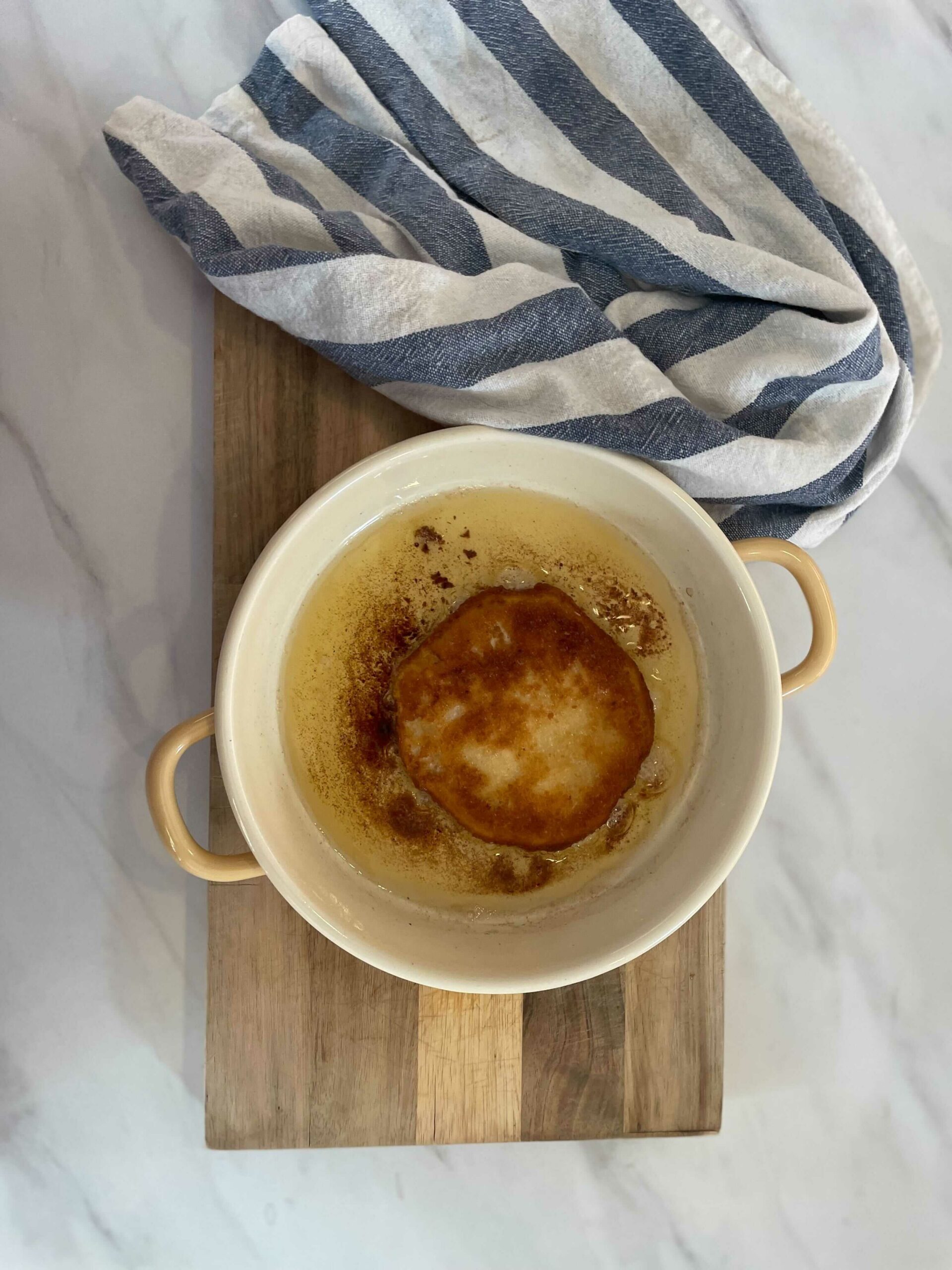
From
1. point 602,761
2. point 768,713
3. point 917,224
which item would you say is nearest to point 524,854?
point 602,761

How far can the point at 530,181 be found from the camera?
0.66m

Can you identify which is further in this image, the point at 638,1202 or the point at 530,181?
the point at 638,1202

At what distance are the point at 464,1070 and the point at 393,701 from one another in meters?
0.27

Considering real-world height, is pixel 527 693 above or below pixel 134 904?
above

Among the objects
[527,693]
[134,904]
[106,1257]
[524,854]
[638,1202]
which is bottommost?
[106,1257]

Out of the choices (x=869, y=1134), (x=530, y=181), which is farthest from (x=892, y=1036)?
(x=530, y=181)

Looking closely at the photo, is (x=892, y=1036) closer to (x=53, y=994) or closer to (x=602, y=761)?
(x=602, y=761)

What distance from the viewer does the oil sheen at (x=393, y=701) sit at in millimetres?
664

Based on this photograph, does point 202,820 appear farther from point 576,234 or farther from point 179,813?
point 576,234

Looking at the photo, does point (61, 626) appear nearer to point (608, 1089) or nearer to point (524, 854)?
point (524, 854)

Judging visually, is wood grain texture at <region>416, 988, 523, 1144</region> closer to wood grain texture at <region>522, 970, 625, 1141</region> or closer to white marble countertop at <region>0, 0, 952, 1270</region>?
wood grain texture at <region>522, 970, 625, 1141</region>

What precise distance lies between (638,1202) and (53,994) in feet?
1.68

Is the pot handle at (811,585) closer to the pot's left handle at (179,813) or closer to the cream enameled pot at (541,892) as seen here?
the cream enameled pot at (541,892)

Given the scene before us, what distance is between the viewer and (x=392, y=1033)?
2.19ft
